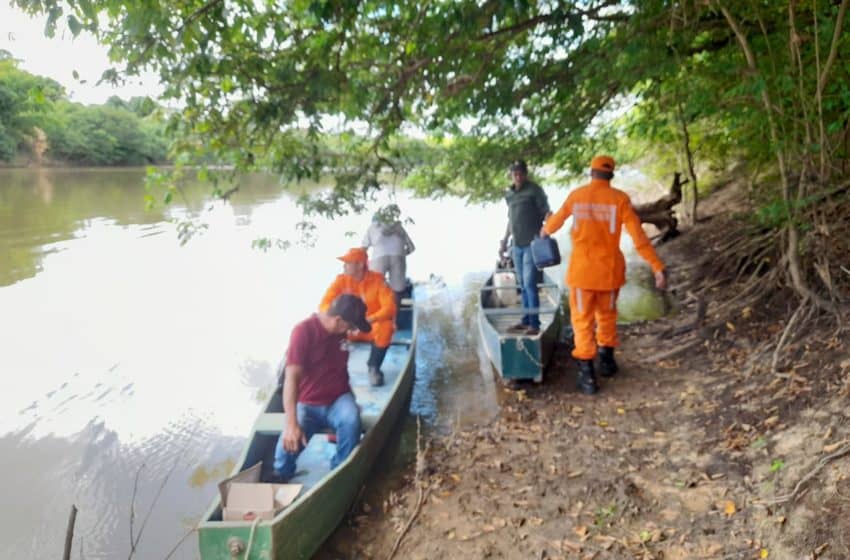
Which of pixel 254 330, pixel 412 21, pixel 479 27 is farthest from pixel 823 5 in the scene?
pixel 254 330

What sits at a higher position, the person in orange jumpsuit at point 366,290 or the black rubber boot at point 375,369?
the person in orange jumpsuit at point 366,290

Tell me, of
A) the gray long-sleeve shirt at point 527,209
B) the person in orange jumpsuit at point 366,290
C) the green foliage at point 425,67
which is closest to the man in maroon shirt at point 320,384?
the person in orange jumpsuit at point 366,290

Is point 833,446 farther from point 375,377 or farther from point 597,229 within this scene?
point 375,377

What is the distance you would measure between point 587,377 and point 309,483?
272 cm

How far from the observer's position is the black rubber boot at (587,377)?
5652 mm

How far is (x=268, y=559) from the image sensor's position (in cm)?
336

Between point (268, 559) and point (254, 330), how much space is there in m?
6.67

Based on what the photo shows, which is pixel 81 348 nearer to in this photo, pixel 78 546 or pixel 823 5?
pixel 78 546

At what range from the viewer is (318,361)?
160 inches

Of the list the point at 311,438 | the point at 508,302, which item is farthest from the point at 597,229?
the point at 508,302

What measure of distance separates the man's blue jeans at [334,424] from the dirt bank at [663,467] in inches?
22.4

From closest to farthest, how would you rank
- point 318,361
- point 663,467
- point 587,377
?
point 318,361 < point 663,467 < point 587,377

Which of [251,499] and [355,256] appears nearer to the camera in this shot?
[251,499]

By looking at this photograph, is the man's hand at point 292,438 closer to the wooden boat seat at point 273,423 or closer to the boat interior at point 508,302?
the wooden boat seat at point 273,423
